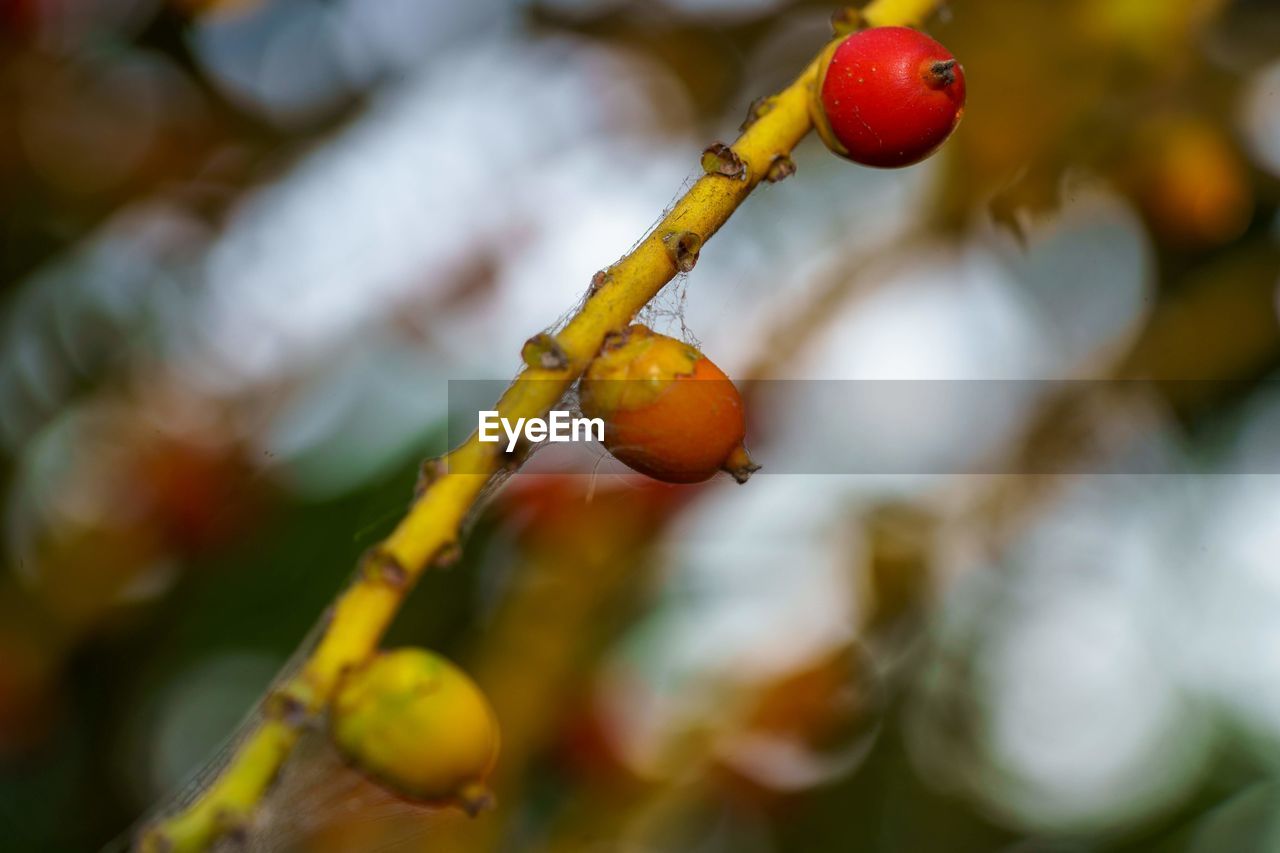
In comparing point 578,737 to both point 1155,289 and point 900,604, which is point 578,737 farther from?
point 1155,289

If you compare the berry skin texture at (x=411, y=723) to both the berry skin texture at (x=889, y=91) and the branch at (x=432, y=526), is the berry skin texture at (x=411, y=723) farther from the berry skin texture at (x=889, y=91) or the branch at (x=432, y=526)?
the berry skin texture at (x=889, y=91)

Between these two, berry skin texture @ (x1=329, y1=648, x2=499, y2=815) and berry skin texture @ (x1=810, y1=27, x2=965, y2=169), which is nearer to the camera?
berry skin texture @ (x1=329, y1=648, x2=499, y2=815)

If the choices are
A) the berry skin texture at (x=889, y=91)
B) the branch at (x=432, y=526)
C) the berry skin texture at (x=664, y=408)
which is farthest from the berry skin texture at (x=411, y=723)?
the berry skin texture at (x=889, y=91)

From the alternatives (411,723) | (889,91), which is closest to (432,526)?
(411,723)

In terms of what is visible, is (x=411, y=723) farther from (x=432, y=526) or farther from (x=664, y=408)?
(x=664, y=408)

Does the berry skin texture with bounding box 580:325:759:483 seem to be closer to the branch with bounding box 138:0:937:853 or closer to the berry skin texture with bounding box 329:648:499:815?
the branch with bounding box 138:0:937:853

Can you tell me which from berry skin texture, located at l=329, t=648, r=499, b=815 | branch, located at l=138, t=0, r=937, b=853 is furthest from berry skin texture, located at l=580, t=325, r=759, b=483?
berry skin texture, located at l=329, t=648, r=499, b=815
